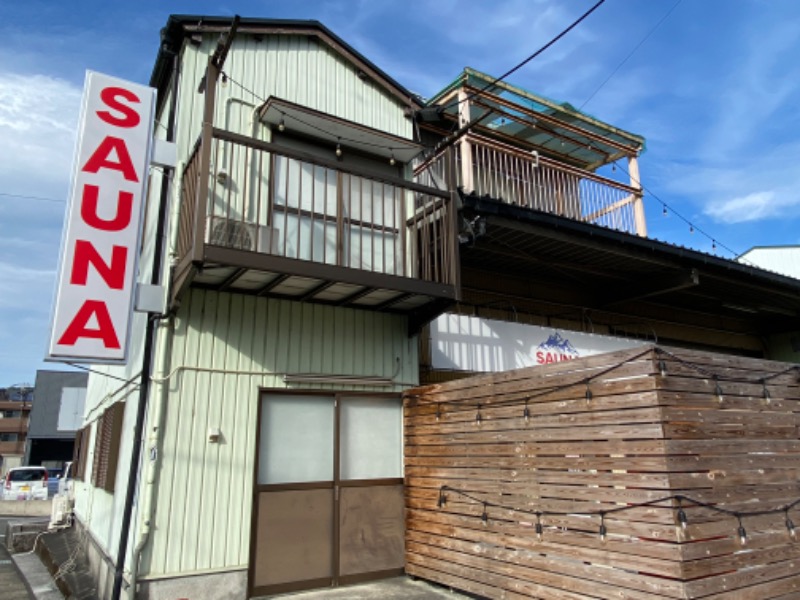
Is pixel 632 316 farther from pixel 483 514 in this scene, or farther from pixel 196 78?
pixel 196 78

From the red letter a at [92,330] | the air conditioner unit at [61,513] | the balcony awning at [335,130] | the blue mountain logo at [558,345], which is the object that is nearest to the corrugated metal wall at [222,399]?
the red letter a at [92,330]

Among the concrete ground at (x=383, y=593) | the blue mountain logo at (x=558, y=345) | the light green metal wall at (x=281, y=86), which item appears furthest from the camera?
the blue mountain logo at (x=558, y=345)

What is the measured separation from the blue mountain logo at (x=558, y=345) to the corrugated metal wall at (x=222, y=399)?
3.37m

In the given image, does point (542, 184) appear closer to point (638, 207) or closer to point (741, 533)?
point (638, 207)

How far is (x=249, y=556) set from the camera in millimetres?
5797

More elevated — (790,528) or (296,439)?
(296,439)

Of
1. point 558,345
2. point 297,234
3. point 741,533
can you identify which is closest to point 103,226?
point 297,234

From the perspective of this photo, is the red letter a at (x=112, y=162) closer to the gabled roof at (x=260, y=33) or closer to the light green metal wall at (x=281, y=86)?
the light green metal wall at (x=281, y=86)

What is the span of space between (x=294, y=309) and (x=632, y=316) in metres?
8.08

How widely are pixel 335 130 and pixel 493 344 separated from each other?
3.97 meters

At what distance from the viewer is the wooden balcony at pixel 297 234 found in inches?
223

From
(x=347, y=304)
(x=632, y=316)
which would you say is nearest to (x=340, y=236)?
(x=347, y=304)

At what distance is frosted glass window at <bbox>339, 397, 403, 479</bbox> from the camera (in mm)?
6779

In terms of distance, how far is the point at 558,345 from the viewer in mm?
9227
